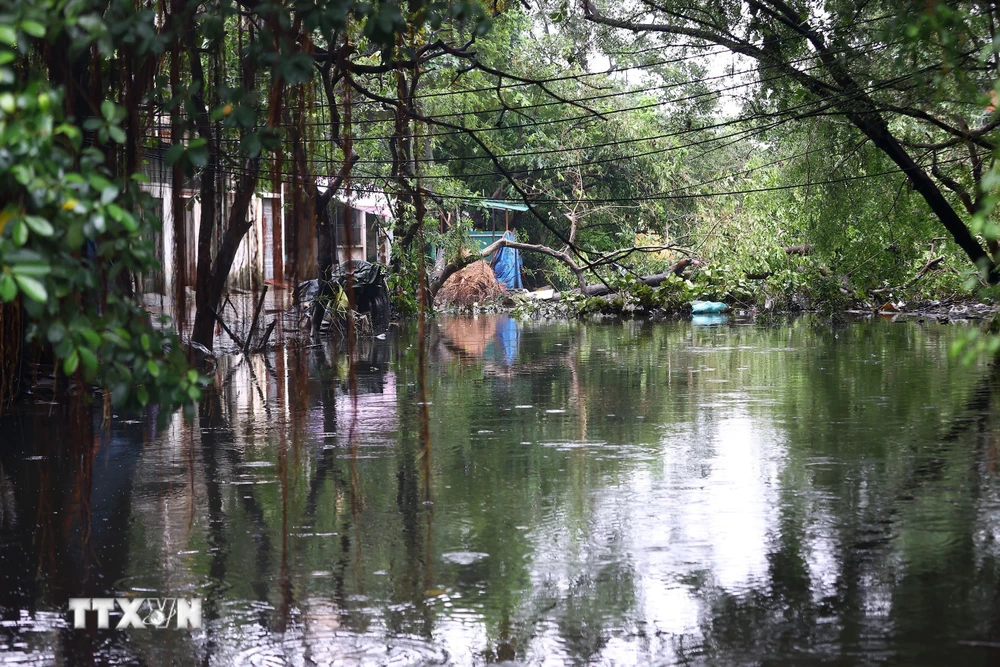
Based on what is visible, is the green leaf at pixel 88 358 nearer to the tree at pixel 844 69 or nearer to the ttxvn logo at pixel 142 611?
the ttxvn logo at pixel 142 611

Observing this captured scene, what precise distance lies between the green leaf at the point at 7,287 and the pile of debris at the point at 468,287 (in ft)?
106

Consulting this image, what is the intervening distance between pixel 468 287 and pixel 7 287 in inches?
1285

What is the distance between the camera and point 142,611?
548 cm

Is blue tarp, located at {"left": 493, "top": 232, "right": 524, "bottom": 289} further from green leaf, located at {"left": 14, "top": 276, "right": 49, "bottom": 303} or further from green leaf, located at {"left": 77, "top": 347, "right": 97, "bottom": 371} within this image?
green leaf, located at {"left": 14, "top": 276, "right": 49, "bottom": 303}

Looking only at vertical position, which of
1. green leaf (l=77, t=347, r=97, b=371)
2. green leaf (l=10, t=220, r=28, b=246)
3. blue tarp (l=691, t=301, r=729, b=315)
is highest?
blue tarp (l=691, t=301, r=729, b=315)

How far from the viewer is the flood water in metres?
5.04

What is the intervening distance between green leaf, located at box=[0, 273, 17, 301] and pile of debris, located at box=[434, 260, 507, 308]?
32.3 metres

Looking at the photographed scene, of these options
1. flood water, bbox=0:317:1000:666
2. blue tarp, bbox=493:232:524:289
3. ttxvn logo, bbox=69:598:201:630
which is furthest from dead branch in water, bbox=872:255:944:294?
ttxvn logo, bbox=69:598:201:630

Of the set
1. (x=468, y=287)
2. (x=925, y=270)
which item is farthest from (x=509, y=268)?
(x=925, y=270)

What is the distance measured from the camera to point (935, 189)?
55.5 ft

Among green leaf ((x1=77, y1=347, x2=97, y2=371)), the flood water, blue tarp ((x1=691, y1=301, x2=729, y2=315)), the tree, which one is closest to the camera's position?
green leaf ((x1=77, y1=347, x2=97, y2=371))

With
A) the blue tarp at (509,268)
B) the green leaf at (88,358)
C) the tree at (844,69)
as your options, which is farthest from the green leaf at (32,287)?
the blue tarp at (509,268)

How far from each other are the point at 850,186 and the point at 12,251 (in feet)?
55.7

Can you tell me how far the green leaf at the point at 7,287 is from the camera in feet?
9.98
